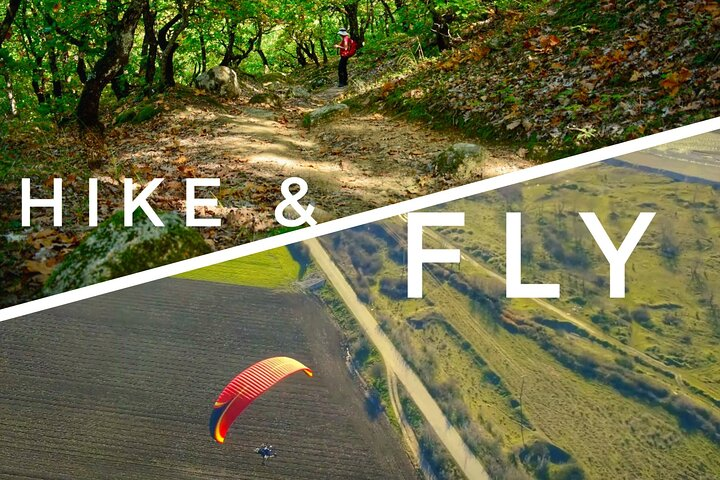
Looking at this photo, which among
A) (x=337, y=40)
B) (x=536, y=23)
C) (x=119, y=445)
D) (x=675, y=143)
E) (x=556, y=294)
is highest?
(x=337, y=40)

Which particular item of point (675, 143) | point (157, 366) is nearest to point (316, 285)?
point (157, 366)

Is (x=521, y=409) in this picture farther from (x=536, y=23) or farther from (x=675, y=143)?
(x=536, y=23)

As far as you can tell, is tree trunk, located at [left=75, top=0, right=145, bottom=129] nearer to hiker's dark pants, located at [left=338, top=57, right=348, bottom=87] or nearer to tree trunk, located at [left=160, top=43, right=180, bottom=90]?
tree trunk, located at [left=160, top=43, right=180, bottom=90]

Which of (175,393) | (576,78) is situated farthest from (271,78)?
(175,393)

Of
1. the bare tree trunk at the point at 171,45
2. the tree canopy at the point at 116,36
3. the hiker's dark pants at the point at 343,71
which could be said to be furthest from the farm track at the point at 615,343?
the hiker's dark pants at the point at 343,71

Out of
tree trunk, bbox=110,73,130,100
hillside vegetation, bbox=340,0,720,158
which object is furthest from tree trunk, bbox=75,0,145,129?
tree trunk, bbox=110,73,130,100

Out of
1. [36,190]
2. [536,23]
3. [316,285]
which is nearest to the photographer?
[316,285]
